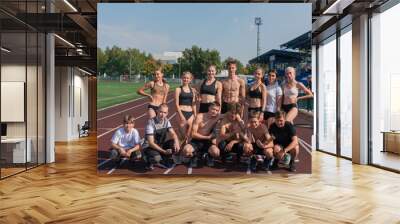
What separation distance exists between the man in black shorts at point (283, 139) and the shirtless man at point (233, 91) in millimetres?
629

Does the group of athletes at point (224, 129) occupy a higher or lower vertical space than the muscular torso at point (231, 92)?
lower

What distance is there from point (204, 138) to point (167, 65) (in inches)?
54.7

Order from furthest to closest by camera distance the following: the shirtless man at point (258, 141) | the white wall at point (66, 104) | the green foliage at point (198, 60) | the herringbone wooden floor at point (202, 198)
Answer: the white wall at point (66, 104) < the green foliage at point (198, 60) < the shirtless man at point (258, 141) < the herringbone wooden floor at point (202, 198)

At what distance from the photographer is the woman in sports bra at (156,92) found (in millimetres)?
6840

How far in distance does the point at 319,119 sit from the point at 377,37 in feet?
12.5

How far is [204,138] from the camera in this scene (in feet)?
22.4

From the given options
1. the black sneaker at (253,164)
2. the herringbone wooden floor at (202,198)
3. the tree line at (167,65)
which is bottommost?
the herringbone wooden floor at (202,198)

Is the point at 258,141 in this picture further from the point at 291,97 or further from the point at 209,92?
the point at 209,92

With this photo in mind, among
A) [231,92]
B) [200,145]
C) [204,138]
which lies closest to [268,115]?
[231,92]

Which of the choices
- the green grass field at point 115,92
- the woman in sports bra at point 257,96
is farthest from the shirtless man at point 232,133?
the green grass field at point 115,92

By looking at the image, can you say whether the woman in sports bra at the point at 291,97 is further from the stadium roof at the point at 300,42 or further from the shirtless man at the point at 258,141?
the stadium roof at the point at 300,42

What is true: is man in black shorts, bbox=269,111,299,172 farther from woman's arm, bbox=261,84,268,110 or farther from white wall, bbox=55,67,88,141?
white wall, bbox=55,67,88,141

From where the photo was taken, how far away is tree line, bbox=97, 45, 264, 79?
691 cm

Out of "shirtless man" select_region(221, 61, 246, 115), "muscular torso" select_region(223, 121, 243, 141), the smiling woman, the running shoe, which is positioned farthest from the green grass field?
the running shoe
